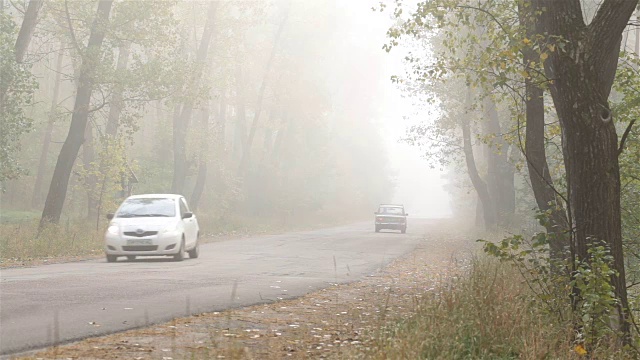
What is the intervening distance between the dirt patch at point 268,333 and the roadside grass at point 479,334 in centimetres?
24

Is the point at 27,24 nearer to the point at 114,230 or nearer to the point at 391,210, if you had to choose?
the point at 114,230

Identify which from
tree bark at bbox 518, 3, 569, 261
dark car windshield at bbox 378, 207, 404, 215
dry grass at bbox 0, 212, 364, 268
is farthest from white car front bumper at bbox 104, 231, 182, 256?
dark car windshield at bbox 378, 207, 404, 215

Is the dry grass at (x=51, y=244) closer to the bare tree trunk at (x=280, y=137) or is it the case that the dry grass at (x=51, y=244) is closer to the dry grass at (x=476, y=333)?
the dry grass at (x=476, y=333)

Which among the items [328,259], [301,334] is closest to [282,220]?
[328,259]

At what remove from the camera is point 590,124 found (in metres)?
8.91

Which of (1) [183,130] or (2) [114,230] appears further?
(1) [183,130]

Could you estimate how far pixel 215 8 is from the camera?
137 feet

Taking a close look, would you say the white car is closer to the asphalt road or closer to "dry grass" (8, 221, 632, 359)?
A: the asphalt road

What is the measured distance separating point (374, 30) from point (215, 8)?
3853cm

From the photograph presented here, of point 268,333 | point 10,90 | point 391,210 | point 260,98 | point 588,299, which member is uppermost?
point 260,98

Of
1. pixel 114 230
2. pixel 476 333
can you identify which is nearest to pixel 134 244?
pixel 114 230

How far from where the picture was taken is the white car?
66.6 feet

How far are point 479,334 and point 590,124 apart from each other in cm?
271

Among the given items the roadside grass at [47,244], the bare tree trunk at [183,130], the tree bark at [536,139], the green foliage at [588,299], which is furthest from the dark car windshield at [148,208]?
the bare tree trunk at [183,130]
